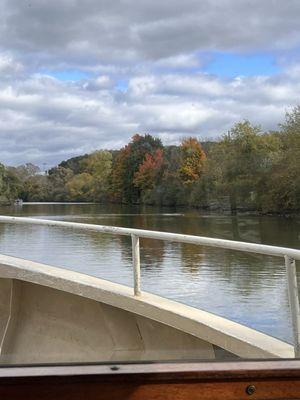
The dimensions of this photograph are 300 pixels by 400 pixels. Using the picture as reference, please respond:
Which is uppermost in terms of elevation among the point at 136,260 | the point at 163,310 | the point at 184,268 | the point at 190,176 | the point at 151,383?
the point at 190,176

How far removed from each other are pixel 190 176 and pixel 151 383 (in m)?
80.0

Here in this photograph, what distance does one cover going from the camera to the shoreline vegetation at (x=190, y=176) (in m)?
54.9

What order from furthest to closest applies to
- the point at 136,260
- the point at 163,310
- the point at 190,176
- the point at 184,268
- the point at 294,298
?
the point at 190,176 → the point at 184,268 → the point at 136,260 → the point at 163,310 → the point at 294,298

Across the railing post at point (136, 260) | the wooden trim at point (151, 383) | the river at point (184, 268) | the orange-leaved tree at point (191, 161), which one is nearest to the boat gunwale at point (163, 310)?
the railing post at point (136, 260)

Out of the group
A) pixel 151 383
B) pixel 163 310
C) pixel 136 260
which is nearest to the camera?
pixel 151 383

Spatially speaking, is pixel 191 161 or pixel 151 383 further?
pixel 191 161

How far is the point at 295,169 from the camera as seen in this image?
50.5m

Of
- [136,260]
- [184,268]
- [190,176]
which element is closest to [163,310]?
[136,260]

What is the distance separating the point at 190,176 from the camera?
267ft

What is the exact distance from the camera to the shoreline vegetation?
54.9 meters

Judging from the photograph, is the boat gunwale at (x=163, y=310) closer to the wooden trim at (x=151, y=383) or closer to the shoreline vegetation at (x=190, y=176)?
the wooden trim at (x=151, y=383)

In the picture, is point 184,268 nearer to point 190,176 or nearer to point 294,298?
point 294,298

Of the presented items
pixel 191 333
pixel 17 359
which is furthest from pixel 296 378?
pixel 17 359

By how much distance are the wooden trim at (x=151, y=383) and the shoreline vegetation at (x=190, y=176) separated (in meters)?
49.9
